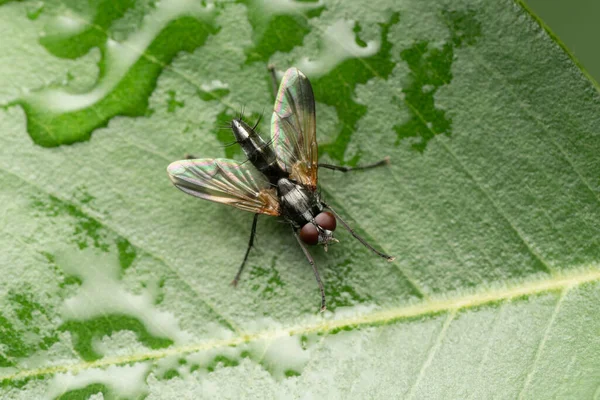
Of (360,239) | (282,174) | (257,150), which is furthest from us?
(282,174)

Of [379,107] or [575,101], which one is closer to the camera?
[575,101]

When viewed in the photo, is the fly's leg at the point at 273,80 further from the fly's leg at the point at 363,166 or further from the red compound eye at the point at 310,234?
the red compound eye at the point at 310,234

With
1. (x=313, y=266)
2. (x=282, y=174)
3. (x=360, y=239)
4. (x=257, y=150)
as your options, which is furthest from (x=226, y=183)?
(x=360, y=239)

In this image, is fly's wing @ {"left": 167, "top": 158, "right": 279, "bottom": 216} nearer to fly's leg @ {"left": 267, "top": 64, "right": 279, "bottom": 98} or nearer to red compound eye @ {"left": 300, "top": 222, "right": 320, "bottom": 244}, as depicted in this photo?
red compound eye @ {"left": 300, "top": 222, "right": 320, "bottom": 244}

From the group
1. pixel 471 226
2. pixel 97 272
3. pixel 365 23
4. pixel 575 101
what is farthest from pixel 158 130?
pixel 575 101

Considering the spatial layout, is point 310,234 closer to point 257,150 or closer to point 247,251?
point 247,251

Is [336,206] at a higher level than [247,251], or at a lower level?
higher

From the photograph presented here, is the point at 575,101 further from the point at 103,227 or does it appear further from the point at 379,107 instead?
the point at 103,227
